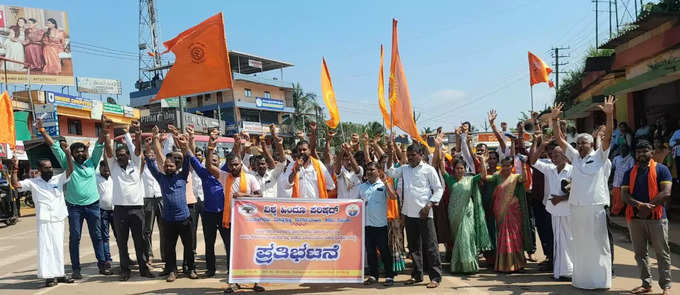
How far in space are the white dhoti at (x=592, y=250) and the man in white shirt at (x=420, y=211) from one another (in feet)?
5.26

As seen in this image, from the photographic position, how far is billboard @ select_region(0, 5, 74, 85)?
1453 inches

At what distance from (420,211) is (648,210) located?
8.15 ft

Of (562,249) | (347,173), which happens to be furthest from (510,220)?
(347,173)

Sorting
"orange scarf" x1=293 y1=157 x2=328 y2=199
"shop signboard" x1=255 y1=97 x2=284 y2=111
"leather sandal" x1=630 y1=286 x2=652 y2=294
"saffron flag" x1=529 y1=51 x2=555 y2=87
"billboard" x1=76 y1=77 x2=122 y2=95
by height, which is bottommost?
"leather sandal" x1=630 y1=286 x2=652 y2=294

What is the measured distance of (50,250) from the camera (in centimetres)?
677

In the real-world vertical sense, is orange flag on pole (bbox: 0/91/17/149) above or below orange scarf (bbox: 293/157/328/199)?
above

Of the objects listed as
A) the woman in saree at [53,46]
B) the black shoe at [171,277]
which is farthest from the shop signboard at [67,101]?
the black shoe at [171,277]

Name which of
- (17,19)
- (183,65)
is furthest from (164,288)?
(17,19)

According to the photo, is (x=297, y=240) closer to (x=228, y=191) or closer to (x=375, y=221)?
(x=375, y=221)

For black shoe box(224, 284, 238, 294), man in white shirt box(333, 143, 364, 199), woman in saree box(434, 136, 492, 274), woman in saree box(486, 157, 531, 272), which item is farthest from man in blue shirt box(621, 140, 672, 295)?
black shoe box(224, 284, 238, 294)

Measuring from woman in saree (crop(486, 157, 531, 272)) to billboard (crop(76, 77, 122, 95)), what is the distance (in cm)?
3928

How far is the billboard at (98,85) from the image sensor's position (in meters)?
39.3

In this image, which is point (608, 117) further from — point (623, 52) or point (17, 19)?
point (17, 19)

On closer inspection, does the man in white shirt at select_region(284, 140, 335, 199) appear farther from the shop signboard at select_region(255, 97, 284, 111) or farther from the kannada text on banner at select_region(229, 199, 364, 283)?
the shop signboard at select_region(255, 97, 284, 111)
